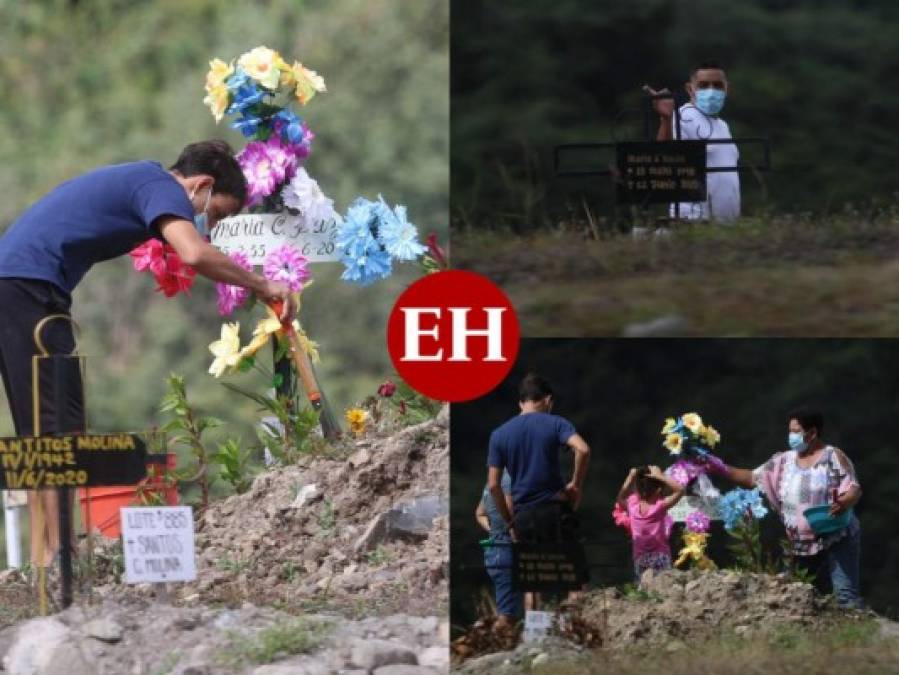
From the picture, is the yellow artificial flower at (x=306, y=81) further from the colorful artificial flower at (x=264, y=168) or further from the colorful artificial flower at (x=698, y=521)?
the colorful artificial flower at (x=698, y=521)

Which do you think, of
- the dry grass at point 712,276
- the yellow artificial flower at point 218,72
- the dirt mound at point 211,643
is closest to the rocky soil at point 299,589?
the dirt mound at point 211,643

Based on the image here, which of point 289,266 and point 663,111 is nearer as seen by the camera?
Result: point 663,111

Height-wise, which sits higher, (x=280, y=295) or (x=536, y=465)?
(x=280, y=295)

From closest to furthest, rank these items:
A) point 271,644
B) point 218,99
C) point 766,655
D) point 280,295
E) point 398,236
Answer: point 271,644, point 766,655, point 280,295, point 398,236, point 218,99

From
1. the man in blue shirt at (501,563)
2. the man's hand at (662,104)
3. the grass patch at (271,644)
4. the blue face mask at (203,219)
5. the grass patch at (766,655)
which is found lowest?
the grass patch at (766,655)

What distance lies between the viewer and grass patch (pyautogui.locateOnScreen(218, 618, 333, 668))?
25.7 feet

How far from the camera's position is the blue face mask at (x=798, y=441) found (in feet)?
26.9

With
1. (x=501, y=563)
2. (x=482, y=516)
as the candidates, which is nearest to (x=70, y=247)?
(x=482, y=516)

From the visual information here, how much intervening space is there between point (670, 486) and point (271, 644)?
5.06ft

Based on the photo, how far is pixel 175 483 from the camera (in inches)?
355

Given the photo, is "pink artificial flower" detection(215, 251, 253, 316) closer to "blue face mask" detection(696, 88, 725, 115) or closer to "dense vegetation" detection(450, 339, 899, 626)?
"dense vegetation" detection(450, 339, 899, 626)

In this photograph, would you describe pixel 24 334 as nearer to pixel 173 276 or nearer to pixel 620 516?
pixel 173 276

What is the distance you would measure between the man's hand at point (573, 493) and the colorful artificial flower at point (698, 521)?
478mm

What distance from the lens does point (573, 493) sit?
27.1ft
